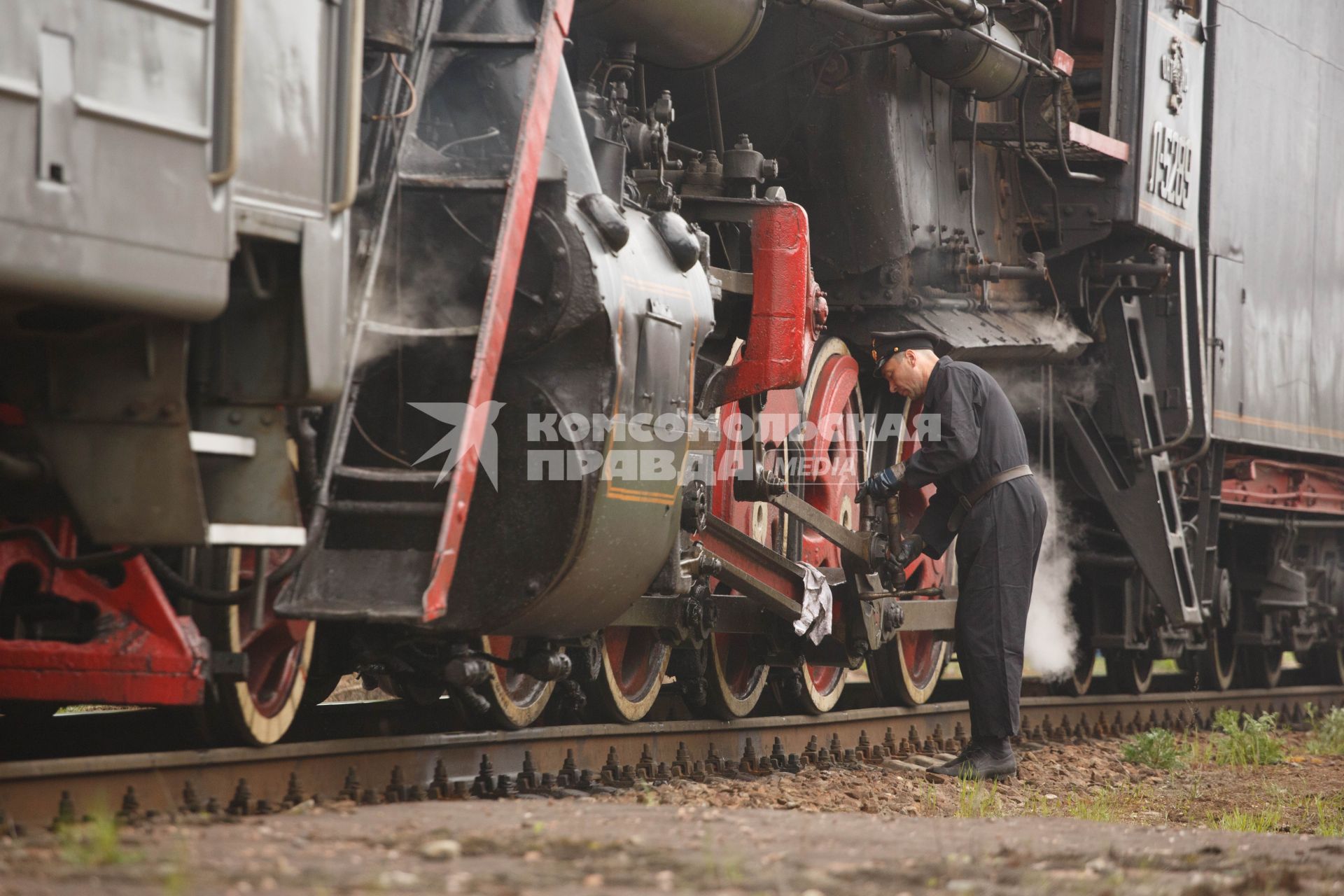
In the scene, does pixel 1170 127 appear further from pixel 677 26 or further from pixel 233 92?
pixel 233 92

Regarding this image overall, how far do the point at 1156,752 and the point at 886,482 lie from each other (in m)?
2.09

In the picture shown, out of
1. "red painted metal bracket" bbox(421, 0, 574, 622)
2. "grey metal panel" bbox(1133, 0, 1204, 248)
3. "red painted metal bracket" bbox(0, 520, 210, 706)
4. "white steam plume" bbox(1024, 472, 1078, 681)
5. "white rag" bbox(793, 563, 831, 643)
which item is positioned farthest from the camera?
"white steam plume" bbox(1024, 472, 1078, 681)

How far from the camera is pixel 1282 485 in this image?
11.1 metres

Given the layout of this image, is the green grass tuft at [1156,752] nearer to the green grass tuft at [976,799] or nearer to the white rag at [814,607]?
the green grass tuft at [976,799]

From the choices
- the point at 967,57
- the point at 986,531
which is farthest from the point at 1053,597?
the point at 967,57

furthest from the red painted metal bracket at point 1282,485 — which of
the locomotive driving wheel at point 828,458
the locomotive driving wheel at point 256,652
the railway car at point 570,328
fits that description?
the locomotive driving wheel at point 256,652

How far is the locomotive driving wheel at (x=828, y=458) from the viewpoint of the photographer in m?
→ 7.20

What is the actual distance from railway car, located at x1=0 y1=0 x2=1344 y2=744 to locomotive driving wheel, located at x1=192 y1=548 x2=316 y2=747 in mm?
14

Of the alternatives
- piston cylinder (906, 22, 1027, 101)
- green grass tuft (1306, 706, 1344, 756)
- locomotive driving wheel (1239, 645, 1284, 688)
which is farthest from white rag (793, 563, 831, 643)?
locomotive driving wheel (1239, 645, 1284, 688)

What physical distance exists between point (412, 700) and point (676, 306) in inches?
69.1

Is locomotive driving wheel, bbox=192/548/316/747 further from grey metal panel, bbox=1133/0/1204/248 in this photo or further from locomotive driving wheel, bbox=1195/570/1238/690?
locomotive driving wheel, bbox=1195/570/1238/690

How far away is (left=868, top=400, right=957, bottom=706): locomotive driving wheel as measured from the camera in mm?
7914

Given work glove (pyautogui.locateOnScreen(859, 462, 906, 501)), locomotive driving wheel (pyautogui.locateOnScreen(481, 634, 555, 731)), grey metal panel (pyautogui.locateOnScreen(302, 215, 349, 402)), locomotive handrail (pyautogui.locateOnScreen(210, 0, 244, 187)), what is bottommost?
locomotive driving wheel (pyautogui.locateOnScreen(481, 634, 555, 731))

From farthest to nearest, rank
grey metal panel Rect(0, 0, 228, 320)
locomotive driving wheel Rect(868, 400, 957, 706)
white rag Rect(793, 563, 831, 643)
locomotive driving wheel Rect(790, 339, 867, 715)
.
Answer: locomotive driving wheel Rect(868, 400, 957, 706) < locomotive driving wheel Rect(790, 339, 867, 715) < white rag Rect(793, 563, 831, 643) < grey metal panel Rect(0, 0, 228, 320)
